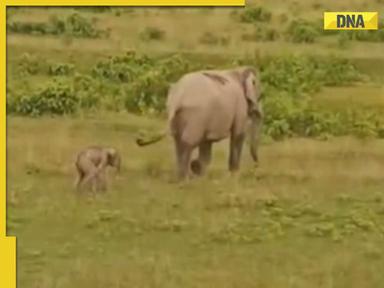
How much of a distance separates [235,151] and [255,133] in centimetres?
7

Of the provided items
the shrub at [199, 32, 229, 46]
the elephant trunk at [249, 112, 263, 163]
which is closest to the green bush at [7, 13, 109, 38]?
the shrub at [199, 32, 229, 46]

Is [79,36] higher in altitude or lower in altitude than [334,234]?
higher

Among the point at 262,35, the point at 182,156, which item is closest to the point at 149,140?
the point at 182,156

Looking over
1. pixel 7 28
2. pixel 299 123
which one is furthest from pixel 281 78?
pixel 7 28

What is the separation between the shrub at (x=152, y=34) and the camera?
3527 mm

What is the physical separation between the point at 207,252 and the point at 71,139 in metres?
0.49

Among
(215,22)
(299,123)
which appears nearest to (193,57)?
(215,22)

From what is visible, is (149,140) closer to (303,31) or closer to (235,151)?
(235,151)

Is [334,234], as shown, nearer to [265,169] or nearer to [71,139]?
[265,169]

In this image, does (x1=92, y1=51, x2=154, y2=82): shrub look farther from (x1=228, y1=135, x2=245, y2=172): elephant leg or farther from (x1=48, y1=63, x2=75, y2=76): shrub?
(x1=228, y1=135, x2=245, y2=172): elephant leg

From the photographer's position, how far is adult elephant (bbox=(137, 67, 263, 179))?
3508 mm

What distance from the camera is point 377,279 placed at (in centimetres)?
341

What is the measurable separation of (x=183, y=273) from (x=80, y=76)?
614 millimetres

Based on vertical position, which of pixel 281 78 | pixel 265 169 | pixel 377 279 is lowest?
pixel 377 279
